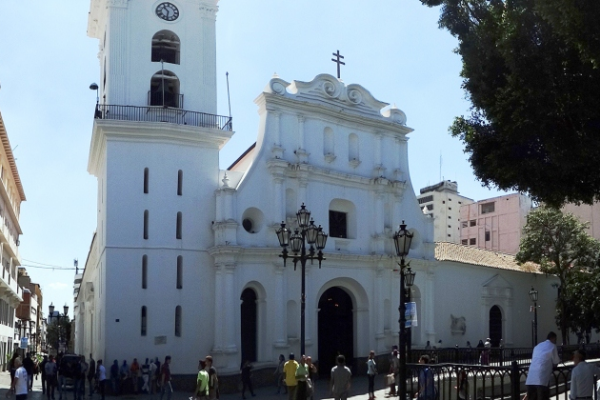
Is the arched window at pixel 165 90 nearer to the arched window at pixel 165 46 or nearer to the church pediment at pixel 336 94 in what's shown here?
the arched window at pixel 165 46

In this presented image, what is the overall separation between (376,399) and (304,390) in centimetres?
570

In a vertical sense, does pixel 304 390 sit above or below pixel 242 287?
below

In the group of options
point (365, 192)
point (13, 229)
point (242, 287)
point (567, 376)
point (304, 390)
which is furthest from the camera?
point (13, 229)

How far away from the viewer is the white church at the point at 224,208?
3014 centimetres

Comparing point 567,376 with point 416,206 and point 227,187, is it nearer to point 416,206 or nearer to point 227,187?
point 227,187

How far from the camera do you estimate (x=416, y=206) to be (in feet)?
121

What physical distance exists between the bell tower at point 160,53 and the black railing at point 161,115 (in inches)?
13.0

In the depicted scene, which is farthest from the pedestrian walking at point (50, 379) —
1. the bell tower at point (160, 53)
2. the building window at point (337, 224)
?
the building window at point (337, 224)

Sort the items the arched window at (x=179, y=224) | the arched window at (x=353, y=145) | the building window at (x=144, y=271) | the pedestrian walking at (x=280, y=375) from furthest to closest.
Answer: the arched window at (x=353, y=145)
the arched window at (x=179, y=224)
the building window at (x=144, y=271)
the pedestrian walking at (x=280, y=375)

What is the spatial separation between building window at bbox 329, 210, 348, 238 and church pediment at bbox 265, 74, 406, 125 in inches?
178

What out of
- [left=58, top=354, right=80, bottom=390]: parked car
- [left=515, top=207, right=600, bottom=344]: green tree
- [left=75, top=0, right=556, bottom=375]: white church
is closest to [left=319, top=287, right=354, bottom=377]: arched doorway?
[left=75, top=0, right=556, bottom=375]: white church

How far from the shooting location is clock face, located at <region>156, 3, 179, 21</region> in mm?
32031

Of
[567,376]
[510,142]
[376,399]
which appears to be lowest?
[376,399]

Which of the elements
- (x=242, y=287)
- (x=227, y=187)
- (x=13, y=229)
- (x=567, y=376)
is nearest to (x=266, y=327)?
(x=242, y=287)
